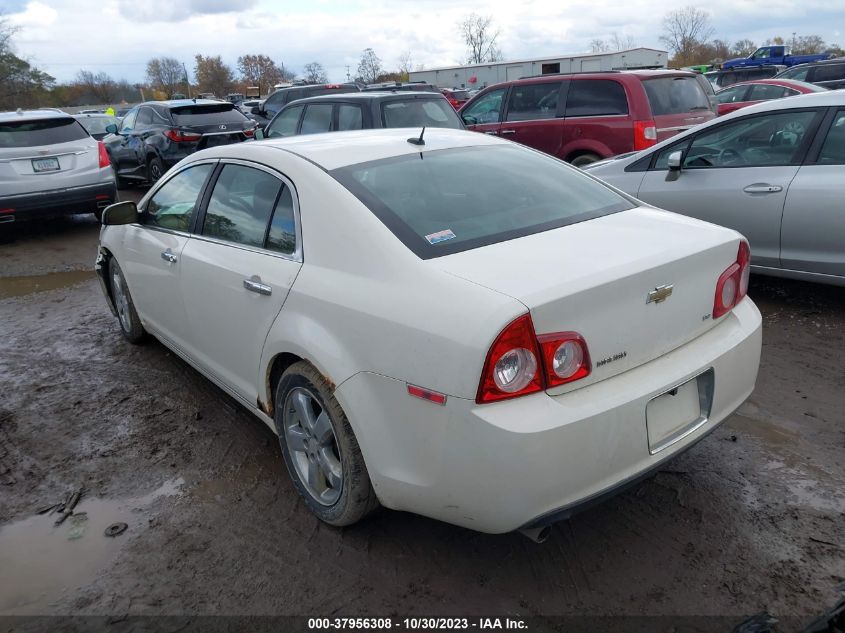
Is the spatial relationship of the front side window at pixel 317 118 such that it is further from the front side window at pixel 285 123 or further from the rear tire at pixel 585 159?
the rear tire at pixel 585 159

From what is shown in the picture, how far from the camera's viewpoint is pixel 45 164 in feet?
30.2

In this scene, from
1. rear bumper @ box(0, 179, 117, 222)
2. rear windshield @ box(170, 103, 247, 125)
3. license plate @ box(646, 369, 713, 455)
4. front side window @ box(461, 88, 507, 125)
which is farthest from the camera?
rear windshield @ box(170, 103, 247, 125)

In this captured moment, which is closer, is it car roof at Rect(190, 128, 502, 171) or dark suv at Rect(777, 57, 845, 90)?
car roof at Rect(190, 128, 502, 171)

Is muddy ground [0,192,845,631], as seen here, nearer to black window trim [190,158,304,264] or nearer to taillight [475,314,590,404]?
taillight [475,314,590,404]

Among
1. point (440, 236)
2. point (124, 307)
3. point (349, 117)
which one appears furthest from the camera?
point (349, 117)

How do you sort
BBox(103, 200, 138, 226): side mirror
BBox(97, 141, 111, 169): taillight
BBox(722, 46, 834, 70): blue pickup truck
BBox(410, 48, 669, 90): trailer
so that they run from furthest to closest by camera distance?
BBox(722, 46, 834, 70): blue pickup truck → BBox(410, 48, 669, 90): trailer → BBox(97, 141, 111, 169): taillight → BBox(103, 200, 138, 226): side mirror

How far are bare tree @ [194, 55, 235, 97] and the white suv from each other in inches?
2766

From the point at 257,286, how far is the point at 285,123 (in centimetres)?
737

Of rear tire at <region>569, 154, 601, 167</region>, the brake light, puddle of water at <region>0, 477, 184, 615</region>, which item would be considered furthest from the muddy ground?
the brake light

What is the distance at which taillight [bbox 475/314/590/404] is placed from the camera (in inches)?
85.9

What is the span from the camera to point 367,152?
329 centimetres

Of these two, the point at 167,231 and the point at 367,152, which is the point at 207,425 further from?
the point at 367,152

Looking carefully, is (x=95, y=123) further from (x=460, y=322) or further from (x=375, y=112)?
(x=460, y=322)

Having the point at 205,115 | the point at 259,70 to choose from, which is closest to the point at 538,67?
→ the point at 205,115
